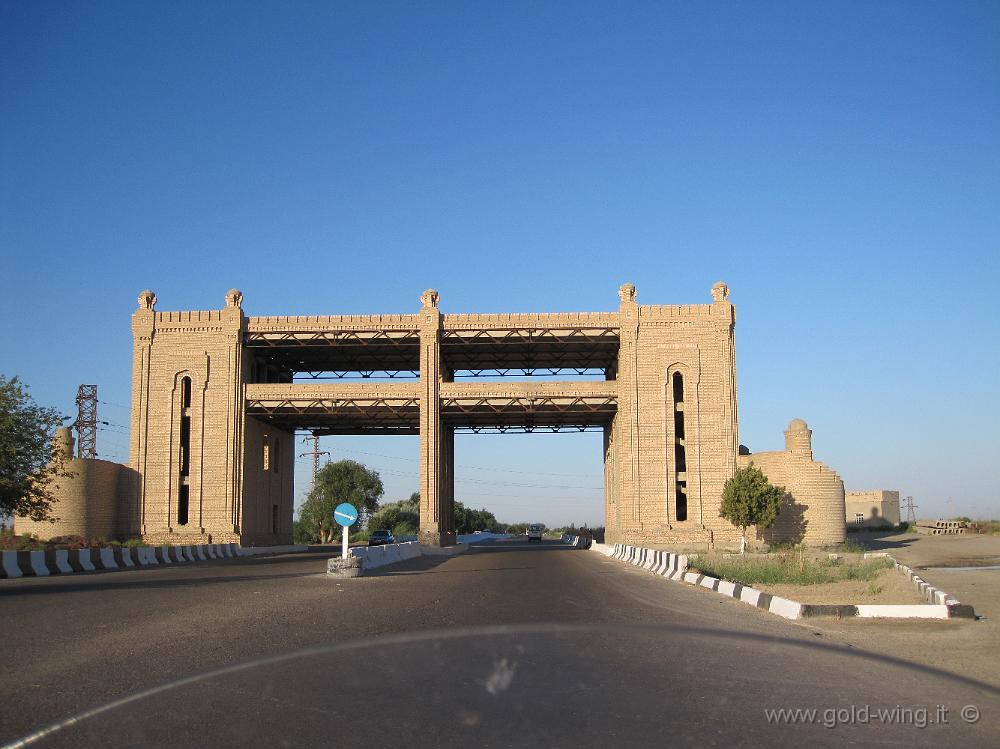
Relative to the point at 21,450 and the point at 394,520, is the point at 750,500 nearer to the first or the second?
the point at 21,450

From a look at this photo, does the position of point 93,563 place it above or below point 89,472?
below

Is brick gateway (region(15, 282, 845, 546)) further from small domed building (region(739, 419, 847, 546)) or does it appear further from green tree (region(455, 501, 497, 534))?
green tree (region(455, 501, 497, 534))

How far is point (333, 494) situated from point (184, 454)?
158 feet

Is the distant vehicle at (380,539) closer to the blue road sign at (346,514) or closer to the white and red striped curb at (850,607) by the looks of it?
the blue road sign at (346,514)

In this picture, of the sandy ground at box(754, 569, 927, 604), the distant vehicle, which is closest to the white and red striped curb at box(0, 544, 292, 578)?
the distant vehicle

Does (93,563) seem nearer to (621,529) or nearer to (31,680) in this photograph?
(31,680)

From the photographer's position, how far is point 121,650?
33.7 feet

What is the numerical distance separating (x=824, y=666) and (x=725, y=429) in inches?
1830

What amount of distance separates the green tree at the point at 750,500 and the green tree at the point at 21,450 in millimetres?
33763

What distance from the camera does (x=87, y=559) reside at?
30.6 m

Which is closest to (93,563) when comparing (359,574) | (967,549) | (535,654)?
(359,574)

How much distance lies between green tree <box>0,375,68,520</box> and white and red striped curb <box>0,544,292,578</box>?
4.26 metres

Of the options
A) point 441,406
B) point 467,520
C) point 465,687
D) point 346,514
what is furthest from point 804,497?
point 467,520

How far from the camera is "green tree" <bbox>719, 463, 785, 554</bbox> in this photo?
50125 millimetres
